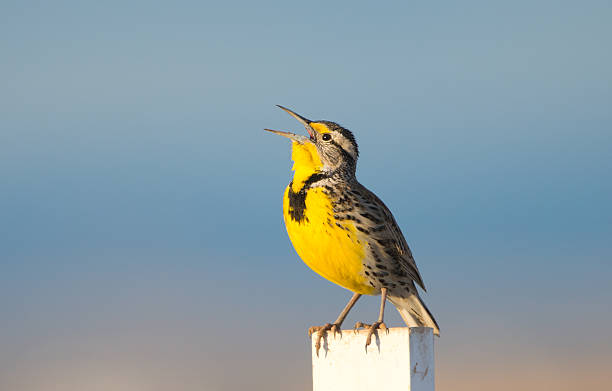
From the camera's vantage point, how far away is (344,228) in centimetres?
763

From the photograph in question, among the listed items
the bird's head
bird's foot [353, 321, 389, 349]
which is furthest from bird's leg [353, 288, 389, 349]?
the bird's head

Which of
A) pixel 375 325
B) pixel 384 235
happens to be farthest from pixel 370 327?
pixel 384 235

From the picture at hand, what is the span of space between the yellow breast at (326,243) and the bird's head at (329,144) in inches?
18.5

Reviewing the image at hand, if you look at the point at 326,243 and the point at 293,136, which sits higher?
the point at 293,136

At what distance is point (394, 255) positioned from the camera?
26.0 feet

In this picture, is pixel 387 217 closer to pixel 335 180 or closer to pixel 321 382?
pixel 335 180

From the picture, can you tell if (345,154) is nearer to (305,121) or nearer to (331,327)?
(305,121)

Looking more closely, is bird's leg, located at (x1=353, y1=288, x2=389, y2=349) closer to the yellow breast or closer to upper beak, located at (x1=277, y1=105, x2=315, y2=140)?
the yellow breast

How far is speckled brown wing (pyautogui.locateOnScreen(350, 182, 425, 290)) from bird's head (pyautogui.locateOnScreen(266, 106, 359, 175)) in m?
0.30

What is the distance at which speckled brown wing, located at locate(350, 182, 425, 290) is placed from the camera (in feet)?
25.5

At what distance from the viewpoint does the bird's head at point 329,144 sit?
8.15 meters

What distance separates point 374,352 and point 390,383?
282 mm

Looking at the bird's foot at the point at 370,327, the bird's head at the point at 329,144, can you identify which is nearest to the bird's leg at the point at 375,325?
the bird's foot at the point at 370,327

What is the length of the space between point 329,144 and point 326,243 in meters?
1.23
